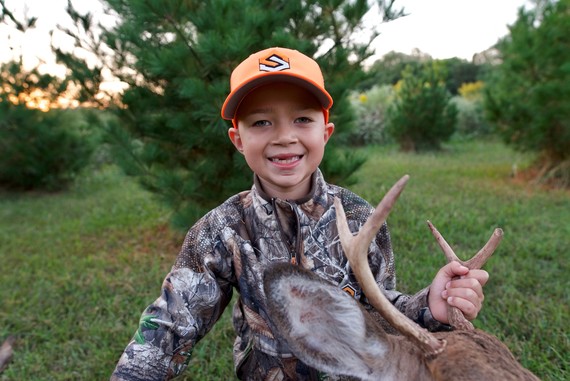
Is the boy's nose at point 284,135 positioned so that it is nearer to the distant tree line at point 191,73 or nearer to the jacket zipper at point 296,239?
the jacket zipper at point 296,239

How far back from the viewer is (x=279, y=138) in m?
1.81

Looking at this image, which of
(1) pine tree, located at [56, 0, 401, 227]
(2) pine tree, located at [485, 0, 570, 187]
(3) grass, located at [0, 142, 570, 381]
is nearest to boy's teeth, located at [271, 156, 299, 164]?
(3) grass, located at [0, 142, 570, 381]

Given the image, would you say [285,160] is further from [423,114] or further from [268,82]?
[423,114]

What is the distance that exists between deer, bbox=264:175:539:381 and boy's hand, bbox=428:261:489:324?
296 millimetres

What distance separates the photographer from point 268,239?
191 centimetres

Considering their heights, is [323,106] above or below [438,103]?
below

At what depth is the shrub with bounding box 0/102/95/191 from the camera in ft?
27.1

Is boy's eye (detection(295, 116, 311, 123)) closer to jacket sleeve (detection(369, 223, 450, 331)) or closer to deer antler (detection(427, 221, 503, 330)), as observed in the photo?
jacket sleeve (detection(369, 223, 450, 331))

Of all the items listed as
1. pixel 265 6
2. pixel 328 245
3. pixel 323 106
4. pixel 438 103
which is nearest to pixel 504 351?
pixel 328 245

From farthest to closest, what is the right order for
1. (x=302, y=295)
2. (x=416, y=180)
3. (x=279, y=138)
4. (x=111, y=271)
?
(x=416, y=180) < (x=111, y=271) < (x=279, y=138) < (x=302, y=295)

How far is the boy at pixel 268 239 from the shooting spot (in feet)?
5.74

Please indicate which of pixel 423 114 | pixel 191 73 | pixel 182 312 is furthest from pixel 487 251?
pixel 423 114

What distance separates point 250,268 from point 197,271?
0.63ft

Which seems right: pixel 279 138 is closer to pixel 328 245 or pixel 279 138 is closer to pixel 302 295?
pixel 328 245
